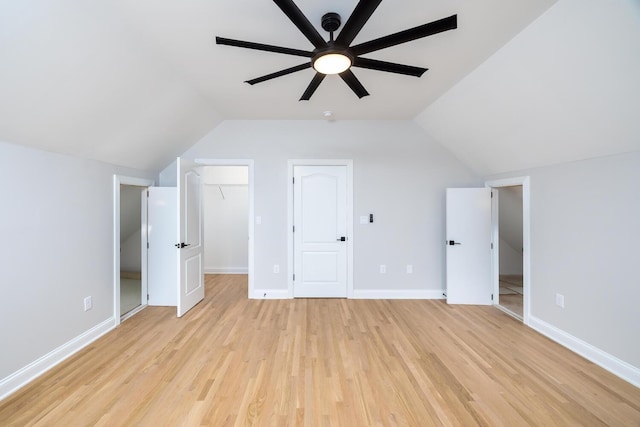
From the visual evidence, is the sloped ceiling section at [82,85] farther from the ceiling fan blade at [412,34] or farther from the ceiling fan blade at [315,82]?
the ceiling fan blade at [412,34]

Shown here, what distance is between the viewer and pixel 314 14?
1.80 metres

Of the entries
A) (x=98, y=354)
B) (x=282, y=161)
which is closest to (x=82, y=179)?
(x=98, y=354)

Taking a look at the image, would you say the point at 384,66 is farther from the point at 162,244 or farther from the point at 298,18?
the point at 162,244

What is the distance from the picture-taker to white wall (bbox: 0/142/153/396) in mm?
2002

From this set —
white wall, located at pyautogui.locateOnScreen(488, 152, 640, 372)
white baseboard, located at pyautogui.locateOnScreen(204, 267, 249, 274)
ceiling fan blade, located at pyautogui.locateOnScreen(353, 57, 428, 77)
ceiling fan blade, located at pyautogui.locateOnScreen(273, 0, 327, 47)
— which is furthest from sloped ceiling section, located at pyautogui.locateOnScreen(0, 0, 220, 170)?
white wall, located at pyautogui.locateOnScreen(488, 152, 640, 372)

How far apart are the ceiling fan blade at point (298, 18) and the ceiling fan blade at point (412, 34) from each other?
0.24 metres

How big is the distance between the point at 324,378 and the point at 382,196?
8.72ft

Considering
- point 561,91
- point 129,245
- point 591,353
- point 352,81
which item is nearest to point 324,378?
point 352,81

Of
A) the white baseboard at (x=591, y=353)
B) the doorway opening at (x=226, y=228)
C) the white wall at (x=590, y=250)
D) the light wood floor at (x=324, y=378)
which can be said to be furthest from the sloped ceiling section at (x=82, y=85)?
the white baseboard at (x=591, y=353)

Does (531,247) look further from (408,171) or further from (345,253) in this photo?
(345,253)

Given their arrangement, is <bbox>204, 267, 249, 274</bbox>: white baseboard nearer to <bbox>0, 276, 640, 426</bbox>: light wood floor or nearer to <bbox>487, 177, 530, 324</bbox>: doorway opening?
<bbox>0, 276, 640, 426</bbox>: light wood floor

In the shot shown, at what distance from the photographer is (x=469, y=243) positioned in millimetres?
3744

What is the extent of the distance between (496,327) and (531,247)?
1.03 m

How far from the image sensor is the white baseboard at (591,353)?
6.80ft
